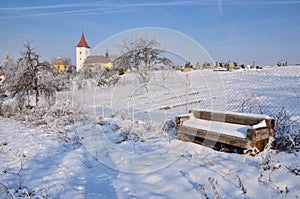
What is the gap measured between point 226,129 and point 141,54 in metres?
2.27

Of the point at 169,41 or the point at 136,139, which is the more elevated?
the point at 169,41

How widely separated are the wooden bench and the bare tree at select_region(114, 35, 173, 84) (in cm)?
153

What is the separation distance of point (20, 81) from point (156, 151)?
8.71 meters

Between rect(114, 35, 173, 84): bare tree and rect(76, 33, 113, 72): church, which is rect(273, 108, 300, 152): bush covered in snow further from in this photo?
rect(76, 33, 113, 72): church

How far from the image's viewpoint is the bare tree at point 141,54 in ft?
12.9

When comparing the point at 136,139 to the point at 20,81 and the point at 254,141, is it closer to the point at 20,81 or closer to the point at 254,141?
the point at 254,141

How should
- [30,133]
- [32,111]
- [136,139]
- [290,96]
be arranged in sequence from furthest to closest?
[32,111]
[290,96]
[30,133]
[136,139]

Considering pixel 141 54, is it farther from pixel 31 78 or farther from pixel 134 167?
pixel 31 78

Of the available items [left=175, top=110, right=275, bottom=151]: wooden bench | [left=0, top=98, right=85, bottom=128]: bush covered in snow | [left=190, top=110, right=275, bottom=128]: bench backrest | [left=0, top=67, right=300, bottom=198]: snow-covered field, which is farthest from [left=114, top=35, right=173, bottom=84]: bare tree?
[left=0, top=98, right=85, bottom=128]: bush covered in snow

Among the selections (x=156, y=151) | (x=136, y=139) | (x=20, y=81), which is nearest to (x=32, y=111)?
(x=20, y=81)

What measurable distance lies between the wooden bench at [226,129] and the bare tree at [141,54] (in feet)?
5.03

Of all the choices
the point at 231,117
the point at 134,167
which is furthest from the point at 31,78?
the point at 231,117

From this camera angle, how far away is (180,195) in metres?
2.62

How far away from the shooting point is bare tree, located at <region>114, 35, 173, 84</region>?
394 centimetres
